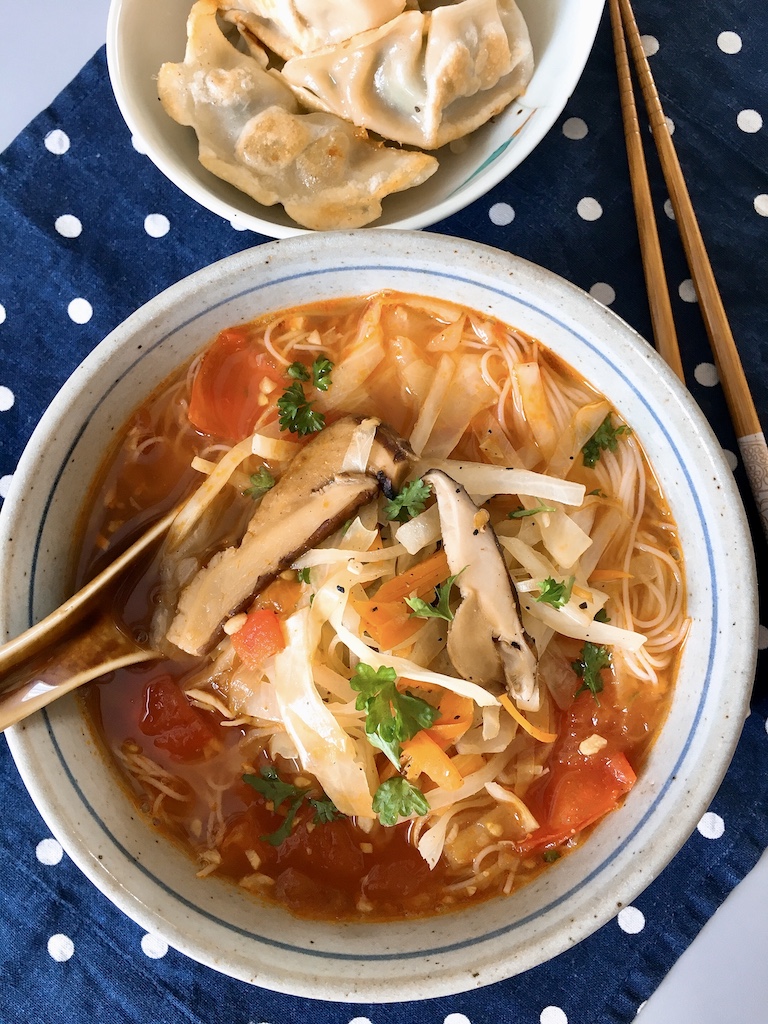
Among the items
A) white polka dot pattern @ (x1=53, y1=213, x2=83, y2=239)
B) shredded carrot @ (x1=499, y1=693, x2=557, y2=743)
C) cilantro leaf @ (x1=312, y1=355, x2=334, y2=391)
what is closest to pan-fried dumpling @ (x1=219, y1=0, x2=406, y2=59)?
white polka dot pattern @ (x1=53, y1=213, x2=83, y2=239)

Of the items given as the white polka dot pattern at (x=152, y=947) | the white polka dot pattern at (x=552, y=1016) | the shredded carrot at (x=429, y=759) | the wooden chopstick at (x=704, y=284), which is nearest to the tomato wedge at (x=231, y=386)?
the shredded carrot at (x=429, y=759)

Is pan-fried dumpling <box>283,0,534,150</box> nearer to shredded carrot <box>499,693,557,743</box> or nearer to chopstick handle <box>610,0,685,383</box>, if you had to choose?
chopstick handle <box>610,0,685,383</box>

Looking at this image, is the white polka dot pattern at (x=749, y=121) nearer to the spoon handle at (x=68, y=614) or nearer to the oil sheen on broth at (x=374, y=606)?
the oil sheen on broth at (x=374, y=606)

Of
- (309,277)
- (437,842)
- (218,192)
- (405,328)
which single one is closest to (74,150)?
(218,192)

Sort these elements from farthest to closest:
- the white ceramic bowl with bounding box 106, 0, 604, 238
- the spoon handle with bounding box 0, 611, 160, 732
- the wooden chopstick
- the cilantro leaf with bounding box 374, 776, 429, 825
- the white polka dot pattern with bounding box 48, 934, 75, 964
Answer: the white polka dot pattern with bounding box 48, 934, 75, 964 → the wooden chopstick → the white ceramic bowl with bounding box 106, 0, 604, 238 → the cilantro leaf with bounding box 374, 776, 429, 825 → the spoon handle with bounding box 0, 611, 160, 732

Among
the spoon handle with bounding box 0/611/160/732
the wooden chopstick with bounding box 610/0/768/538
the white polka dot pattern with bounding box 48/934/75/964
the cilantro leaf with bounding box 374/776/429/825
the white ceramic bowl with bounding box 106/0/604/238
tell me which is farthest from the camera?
the white polka dot pattern with bounding box 48/934/75/964

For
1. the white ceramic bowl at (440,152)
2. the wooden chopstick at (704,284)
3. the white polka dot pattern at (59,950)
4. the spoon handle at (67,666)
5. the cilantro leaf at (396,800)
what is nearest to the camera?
the spoon handle at (67,666)

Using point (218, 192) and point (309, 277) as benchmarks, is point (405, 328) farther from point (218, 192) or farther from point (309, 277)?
point (218, 192)
